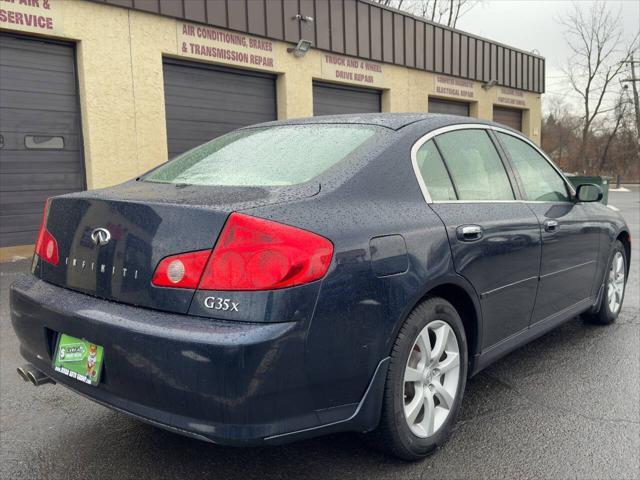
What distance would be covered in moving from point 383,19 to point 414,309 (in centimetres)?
1266

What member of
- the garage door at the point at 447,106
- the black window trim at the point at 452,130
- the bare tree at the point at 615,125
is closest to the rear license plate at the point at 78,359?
the black window trim at the point at 452,130

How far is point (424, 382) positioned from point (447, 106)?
49.8 ft

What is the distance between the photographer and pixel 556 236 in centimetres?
349

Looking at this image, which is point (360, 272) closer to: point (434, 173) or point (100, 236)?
point (434, 173)

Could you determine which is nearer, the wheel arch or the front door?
the wheel arch

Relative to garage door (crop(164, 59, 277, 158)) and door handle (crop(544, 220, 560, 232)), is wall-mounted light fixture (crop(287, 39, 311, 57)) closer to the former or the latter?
garage door (crop(164, 59, 277, 158))

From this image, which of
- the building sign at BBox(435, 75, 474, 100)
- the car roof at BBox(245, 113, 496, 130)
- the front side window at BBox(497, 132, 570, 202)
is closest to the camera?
the car roof at BBox(245, 113, 496, 130)

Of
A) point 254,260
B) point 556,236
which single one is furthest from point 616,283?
point 254,260

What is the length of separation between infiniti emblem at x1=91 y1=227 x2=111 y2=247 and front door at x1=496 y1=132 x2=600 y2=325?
231 centimetres

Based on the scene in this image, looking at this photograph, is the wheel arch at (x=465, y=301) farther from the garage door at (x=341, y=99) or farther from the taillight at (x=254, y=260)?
the garage door at (x=341, y=99)

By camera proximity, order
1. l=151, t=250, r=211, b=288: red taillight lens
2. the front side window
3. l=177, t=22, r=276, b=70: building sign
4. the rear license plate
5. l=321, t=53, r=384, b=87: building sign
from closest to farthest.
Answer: l=151, t=250, r=211, b=288: red taillight lens
the rear license plate
the front side window
l=177, t=22, r=276, b=70: building sign
l=321, t=53, r=384, b=87: building sign

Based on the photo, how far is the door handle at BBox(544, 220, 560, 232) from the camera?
11.1 feet

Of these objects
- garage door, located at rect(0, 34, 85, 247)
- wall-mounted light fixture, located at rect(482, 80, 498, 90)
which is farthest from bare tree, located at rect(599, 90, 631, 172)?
garage door, located at rect(0, 34, 85, 247)

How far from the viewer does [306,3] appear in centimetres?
1179
